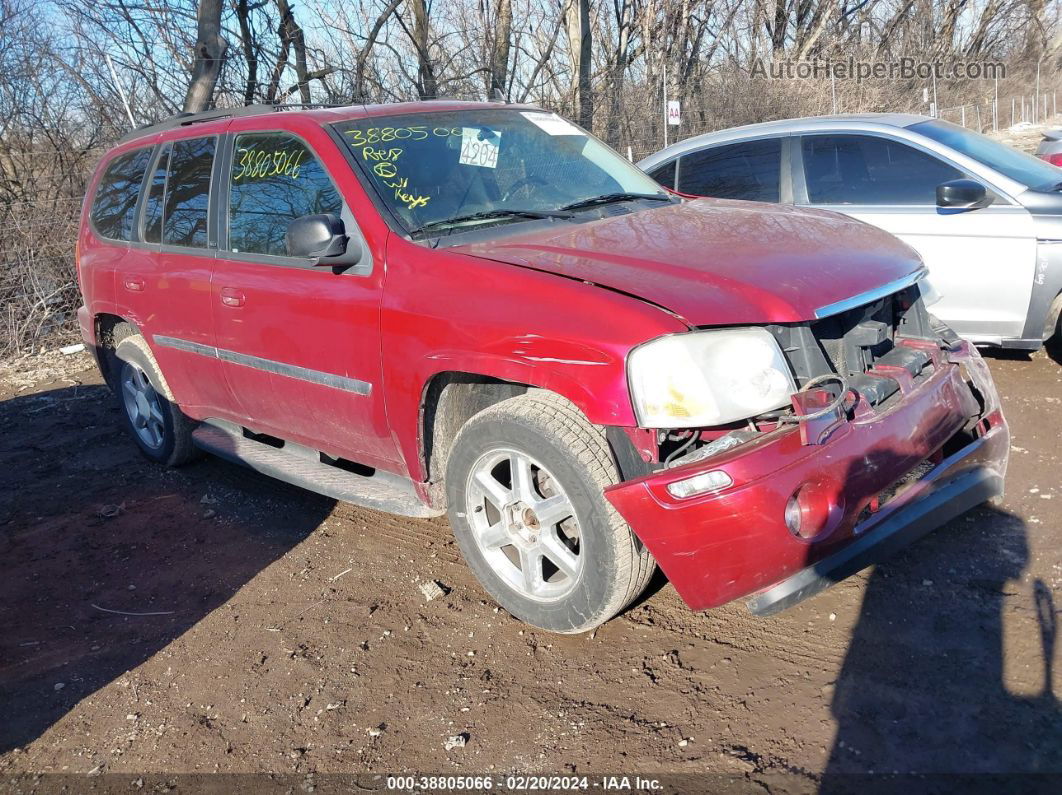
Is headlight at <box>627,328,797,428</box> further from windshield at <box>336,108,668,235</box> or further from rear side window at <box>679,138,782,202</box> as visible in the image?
rear side window at <box>679,138,782,202</box>

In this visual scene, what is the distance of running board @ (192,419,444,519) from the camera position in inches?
144

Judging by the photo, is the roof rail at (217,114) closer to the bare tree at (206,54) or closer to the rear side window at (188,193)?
the rear side window at (188,193)

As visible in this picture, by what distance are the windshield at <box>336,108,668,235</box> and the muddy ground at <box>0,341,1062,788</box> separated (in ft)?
5.16

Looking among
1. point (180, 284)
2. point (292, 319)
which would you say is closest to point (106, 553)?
point (180, 284)

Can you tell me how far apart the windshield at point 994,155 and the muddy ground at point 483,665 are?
188 centimetres

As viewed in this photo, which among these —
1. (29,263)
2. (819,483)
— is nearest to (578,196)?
(819,483)

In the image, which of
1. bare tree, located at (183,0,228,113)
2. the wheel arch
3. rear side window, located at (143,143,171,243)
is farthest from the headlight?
bare tree, located at (183,0,228,113)

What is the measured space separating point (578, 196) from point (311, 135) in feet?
3.91

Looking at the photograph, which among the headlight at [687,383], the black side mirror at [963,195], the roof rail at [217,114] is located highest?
the roof rail at [217,114]

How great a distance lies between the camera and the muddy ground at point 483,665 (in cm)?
261

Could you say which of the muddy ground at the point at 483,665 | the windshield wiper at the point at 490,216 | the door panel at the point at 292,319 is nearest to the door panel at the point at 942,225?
the muddy ground at the point at 483,665

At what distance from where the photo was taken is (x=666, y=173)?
6613 millimetres

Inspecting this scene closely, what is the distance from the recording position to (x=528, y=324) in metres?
2.86

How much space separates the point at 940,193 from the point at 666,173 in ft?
6.69
